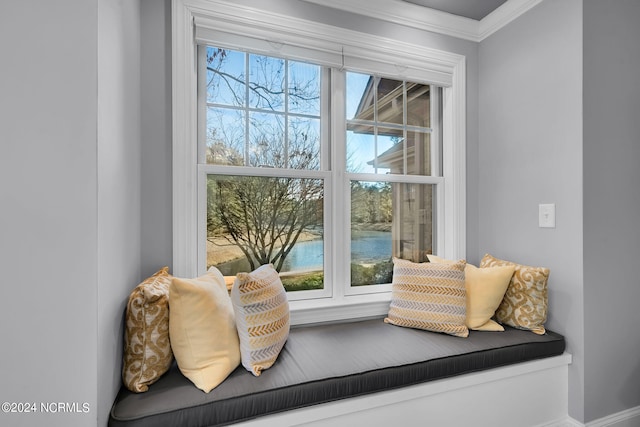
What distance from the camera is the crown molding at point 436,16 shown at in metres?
2.07

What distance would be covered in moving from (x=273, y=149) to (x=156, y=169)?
2.18ft

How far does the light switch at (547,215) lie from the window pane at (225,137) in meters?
1.80

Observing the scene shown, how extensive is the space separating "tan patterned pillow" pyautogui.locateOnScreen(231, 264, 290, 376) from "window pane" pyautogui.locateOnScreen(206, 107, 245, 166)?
79 centimetres

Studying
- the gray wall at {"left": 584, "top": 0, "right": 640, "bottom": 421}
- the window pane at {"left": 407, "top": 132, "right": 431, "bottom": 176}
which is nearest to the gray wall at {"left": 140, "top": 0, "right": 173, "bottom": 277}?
the window pane at {"left": 407, "top": 132, "right": 431, "bottom": 176}

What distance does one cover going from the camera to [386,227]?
2.28m

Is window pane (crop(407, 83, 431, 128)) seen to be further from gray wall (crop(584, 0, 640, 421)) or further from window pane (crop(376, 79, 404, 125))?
gray wall (crop(584, 0, 640, 421))

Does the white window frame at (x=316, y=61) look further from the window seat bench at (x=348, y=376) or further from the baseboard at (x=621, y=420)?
the baseboard at (x=621, y=420)

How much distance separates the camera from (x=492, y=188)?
2.29 metres

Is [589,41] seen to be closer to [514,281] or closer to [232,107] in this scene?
[514,281]

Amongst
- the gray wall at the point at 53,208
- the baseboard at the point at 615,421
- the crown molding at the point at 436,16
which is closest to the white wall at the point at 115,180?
the gray wall at the point at 53,208

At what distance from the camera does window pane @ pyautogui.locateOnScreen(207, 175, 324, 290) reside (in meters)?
1.89

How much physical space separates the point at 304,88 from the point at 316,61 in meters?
0.18

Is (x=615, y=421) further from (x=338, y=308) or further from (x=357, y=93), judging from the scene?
(x=357, y=93)

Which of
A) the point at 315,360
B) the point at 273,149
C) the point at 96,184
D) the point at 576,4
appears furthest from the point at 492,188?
the point at 96,184
